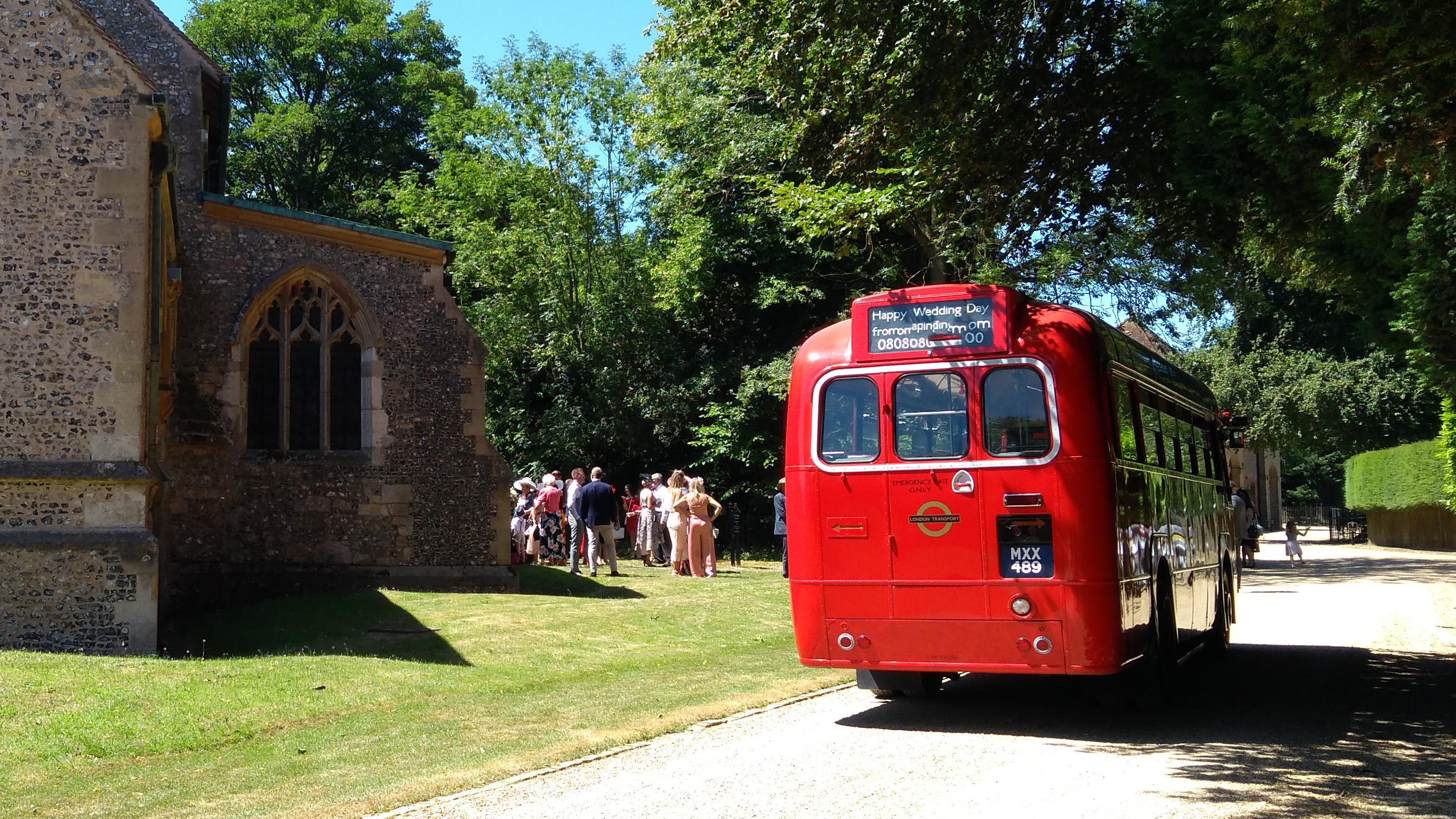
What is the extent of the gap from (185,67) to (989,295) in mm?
16323

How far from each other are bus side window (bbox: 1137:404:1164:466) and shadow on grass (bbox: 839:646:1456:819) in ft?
7.10

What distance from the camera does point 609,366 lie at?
111ft

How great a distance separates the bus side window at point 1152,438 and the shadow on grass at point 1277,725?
2165 mm

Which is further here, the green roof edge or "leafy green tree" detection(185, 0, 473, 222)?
"leafy green tree" detection(185, 0, 473, 222)

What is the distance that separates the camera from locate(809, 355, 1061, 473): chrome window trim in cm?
936

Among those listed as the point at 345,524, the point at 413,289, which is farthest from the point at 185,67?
the point at 345,524

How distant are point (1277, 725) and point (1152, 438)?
2.62 m

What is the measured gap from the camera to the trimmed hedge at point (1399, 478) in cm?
3938

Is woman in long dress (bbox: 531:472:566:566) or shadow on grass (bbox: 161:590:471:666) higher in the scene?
woman in long dress (bbox: 531:472:566:566)

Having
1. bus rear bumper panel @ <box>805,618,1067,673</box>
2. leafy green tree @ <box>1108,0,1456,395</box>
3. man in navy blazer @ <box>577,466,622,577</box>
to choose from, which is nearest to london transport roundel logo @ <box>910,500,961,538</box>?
bus rear bumper panel @ <box>805,618,1067,673</box>

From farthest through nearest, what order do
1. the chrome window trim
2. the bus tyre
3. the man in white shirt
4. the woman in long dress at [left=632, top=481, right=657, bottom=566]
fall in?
the woman in long dress at [left=632, top=481, right=657, bottom=566]
the man in white shirt
the bus tyre
the chrome window trim

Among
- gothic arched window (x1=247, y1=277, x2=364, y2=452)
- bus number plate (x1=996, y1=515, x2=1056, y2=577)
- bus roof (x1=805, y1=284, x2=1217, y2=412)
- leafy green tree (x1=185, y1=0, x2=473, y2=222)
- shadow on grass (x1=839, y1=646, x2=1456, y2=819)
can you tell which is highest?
leafy green tree (x1=185, y1=0, x2=473, y2=222)

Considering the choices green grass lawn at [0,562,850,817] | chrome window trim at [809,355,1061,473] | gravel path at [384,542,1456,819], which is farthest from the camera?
chrome window trim at [809,355,1061,473]

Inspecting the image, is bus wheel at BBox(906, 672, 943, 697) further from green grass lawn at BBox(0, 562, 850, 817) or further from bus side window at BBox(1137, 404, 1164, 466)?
bus side window at BBox(1137, 404, 1164, 466)
